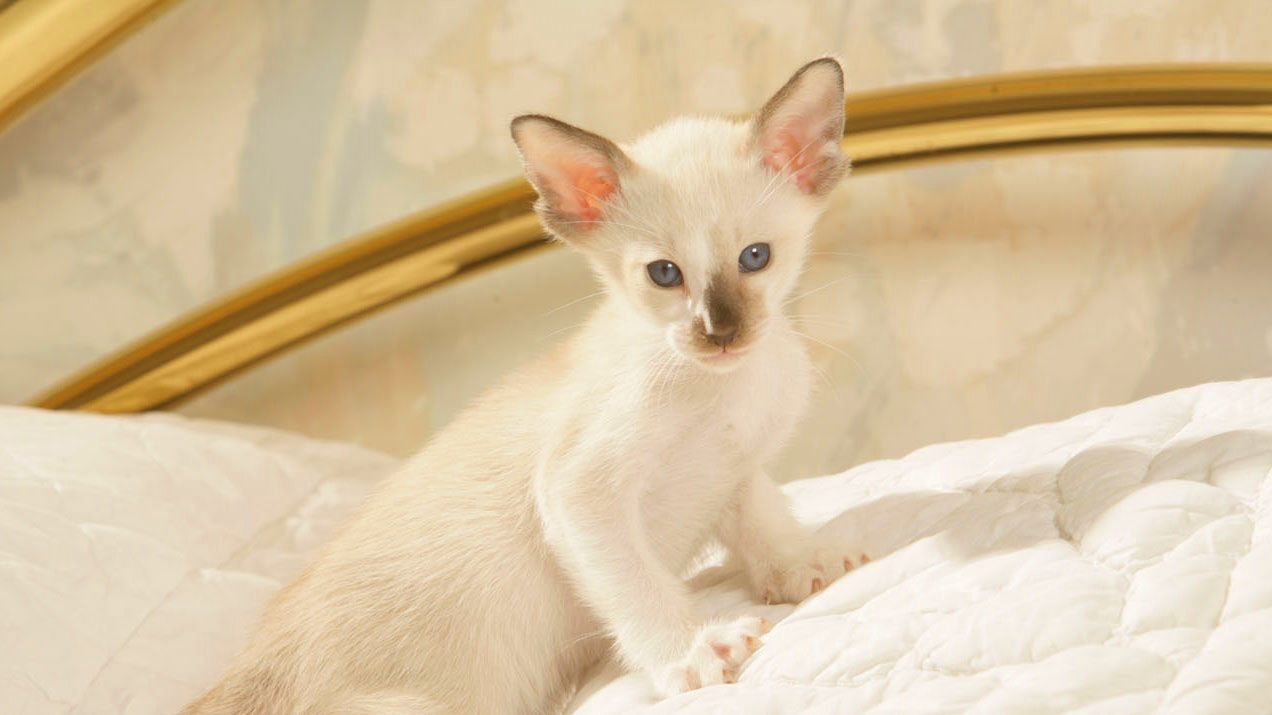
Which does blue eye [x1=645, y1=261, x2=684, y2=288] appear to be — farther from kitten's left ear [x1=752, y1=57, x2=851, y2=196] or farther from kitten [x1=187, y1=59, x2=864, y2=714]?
kitten's left ear [x1=752, y1=57, x2=851, y2=196]

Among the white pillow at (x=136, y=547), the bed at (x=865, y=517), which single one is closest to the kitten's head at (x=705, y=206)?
the bed at (x=865, y=517)

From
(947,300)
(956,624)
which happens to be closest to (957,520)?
(956,624)

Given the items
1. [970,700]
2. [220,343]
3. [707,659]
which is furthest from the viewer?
[220,343]

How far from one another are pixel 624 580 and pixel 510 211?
100 cm

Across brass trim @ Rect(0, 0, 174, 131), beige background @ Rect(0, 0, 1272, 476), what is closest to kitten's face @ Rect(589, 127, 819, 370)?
beige background @ Rect(0, 0, 1272, 476)

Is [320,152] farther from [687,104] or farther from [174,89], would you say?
[687,104]

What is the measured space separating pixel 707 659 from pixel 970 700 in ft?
0.91

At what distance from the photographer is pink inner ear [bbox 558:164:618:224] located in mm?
1303

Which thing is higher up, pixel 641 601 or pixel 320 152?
pixel 320 152

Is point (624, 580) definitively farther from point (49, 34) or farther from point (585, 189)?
point (49, 34)

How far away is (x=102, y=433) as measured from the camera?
1694mm

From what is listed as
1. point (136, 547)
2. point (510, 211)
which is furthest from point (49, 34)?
point (136, 547)

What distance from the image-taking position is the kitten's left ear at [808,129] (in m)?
1.26

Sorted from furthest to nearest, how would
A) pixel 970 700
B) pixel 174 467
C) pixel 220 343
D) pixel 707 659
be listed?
pixel 220 343 < pixel 174 467 < pixel 707 659 < pixel 970 700
